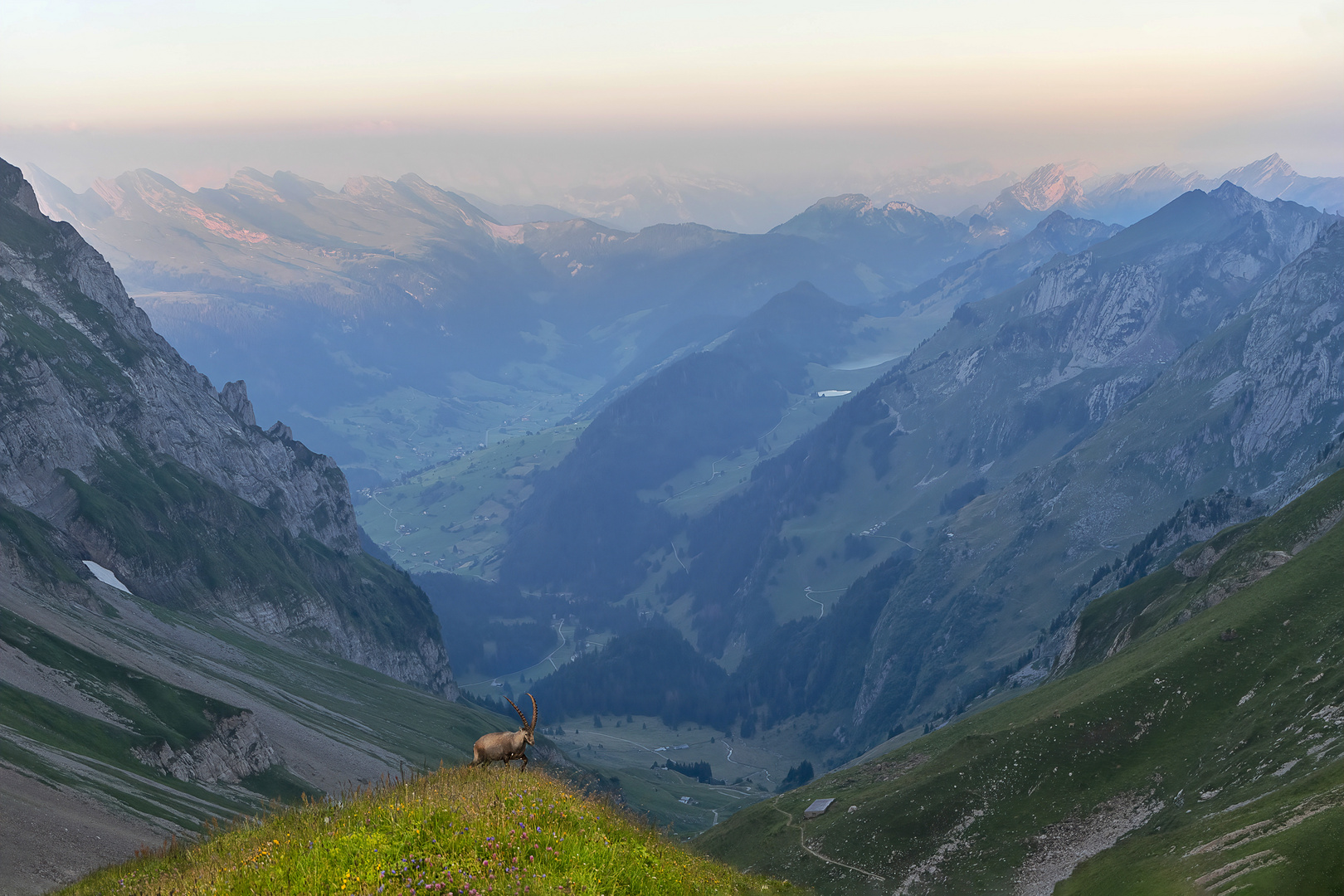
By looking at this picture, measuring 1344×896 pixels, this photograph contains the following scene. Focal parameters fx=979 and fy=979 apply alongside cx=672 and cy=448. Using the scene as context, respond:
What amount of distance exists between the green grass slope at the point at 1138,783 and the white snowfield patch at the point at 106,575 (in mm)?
114660

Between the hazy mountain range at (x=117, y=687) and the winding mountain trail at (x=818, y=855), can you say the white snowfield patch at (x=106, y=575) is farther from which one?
the winding mountain trail at (x=818, y=855)

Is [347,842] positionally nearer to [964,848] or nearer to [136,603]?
[964,848]

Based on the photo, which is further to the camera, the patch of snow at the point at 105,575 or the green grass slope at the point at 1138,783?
the patch of snow at the point at 105,575

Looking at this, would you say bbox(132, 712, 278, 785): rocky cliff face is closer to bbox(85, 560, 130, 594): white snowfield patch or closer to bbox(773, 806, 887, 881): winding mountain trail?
bbox(85, 560, 130, 594): white snowfield patch

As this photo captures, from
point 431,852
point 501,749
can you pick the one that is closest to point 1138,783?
point 501,749

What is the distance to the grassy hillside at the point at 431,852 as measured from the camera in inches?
768

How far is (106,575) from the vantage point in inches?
6732

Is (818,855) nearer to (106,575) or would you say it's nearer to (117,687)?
(117,687)

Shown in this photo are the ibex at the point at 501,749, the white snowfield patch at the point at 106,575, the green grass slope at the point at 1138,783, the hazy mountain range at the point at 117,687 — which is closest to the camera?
the ibex at the point at 501,749

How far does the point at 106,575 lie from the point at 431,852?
178m

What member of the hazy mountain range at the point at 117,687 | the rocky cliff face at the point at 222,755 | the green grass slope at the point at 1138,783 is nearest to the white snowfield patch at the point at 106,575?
the hazy mountain range at the point at 117,687

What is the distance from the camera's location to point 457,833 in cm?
2073

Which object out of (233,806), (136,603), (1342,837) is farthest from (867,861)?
(136,603)

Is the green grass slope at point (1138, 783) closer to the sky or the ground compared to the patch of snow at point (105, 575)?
closer to the ground
